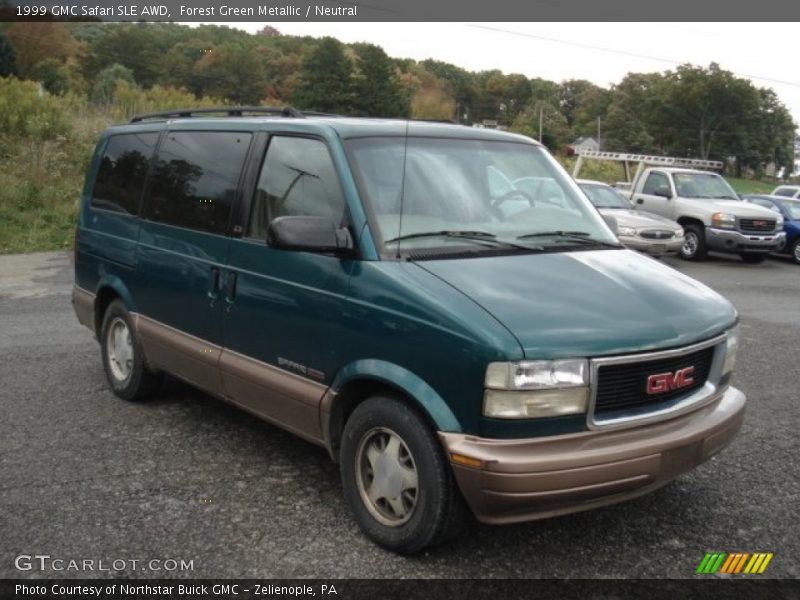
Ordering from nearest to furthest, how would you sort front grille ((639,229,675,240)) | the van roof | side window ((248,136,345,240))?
side window ((248,136,345,240)) < the van roof < front grille ((639,229,675,240))

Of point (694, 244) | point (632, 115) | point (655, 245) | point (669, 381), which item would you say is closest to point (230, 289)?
point (669, 381)

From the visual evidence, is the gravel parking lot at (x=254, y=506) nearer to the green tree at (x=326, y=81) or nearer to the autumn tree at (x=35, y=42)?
the green tree at (x=326, y=81)

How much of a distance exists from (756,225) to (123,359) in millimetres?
13907

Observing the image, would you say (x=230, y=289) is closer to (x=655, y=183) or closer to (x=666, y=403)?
(x=666, y=403)

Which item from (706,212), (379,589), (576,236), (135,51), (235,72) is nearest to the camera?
(379,589)

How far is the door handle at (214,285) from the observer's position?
441 centimetres

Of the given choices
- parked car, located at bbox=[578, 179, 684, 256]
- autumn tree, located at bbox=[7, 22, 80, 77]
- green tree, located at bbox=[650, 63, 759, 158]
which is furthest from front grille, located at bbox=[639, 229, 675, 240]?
green tree, located at bbox=[650, 63, 759, 158]

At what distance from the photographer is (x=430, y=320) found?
3225 mm

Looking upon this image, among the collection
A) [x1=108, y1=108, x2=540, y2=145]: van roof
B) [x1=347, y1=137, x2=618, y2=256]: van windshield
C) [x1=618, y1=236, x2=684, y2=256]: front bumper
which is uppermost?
[x1=108, y1=108, x2=540, y2=145]: van roof

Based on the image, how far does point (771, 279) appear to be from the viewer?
1423cm

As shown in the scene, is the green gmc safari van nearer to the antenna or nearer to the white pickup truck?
the antenna

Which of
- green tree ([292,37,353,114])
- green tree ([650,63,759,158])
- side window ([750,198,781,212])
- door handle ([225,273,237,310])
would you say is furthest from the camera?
green tree ([650,63,759,158])

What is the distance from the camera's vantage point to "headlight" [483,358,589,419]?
9.97 feet

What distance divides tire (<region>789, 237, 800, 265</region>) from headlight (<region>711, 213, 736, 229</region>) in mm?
2627
